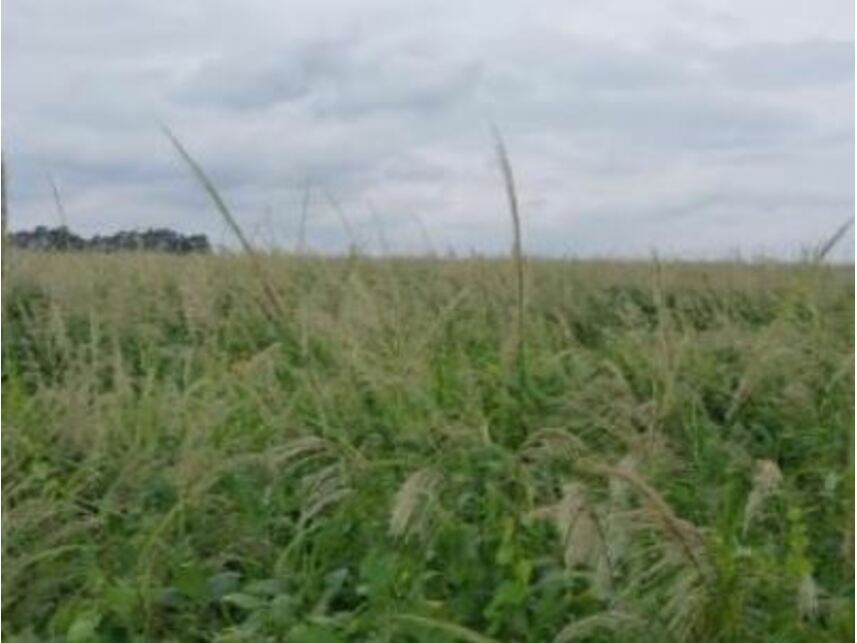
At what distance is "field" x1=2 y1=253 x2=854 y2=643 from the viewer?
2.13 metres

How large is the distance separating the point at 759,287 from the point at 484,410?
21.5 feet

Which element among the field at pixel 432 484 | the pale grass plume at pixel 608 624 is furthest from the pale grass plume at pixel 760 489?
the pale grass plume at pixel 608 624

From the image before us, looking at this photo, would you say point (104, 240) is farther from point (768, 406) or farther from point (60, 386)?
point (768, 406)

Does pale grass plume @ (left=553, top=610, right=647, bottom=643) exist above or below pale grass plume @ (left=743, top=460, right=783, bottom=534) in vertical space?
below

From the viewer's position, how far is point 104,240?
33.7ft

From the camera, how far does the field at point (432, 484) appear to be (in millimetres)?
2133

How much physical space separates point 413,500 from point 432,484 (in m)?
0.21

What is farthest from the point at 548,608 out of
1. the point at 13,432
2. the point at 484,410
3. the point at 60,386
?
the point at 60,386

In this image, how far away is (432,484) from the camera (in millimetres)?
2496

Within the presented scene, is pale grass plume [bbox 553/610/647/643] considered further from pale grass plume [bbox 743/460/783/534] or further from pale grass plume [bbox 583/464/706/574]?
pale grass plume [bbox 743/460/783/534]

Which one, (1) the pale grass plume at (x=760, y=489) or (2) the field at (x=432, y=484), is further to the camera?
(1) the pale grass plume at (x=760, y=489)

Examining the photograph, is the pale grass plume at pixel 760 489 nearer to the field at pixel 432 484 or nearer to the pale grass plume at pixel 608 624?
the field at pixel 432 484

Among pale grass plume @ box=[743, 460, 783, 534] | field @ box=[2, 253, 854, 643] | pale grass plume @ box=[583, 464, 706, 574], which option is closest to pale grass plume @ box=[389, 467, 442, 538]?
field @ box=[2, 253, 854, 643]

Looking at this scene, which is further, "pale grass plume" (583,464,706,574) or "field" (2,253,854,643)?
"field" (2,253,854,643)
